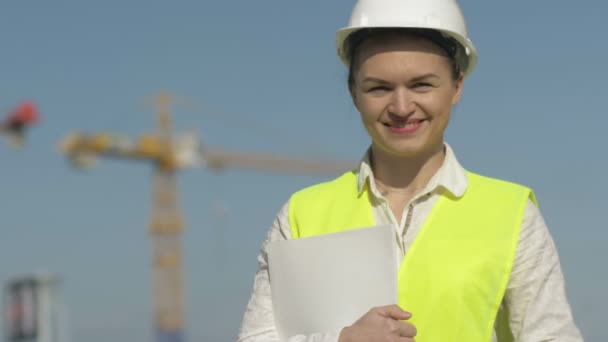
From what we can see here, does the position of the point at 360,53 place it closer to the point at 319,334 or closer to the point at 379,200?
the point at 379,200

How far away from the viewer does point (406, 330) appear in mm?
3527

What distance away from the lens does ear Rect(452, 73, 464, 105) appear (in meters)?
3.88

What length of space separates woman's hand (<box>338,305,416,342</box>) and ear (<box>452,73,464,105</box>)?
2.28 feet

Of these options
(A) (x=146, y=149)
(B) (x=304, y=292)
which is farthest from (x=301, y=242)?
(A) (x=146, y=149)

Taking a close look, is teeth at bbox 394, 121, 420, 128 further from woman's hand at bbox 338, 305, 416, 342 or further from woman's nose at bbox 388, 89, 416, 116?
woman's hand at bbox 338, 305, 416, 342

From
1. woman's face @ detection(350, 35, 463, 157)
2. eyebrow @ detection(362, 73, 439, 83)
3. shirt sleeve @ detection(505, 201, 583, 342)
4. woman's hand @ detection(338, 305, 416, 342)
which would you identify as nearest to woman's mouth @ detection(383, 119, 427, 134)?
woman's face @ detection(350, 35, 463, 157)

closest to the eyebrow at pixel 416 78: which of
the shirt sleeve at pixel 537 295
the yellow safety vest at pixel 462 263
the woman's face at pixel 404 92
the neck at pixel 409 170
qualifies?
the woman's face at pixel 404 92

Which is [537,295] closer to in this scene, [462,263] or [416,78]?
[462,263]

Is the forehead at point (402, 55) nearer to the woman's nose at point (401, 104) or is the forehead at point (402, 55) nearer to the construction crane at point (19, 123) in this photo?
the woman's nose at point (401, 104)

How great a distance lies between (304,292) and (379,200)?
14.6 inches

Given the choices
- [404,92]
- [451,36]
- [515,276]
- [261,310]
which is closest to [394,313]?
[515,276]

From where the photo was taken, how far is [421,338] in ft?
12.1

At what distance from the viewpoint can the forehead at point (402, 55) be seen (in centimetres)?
375

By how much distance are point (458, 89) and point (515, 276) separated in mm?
605
